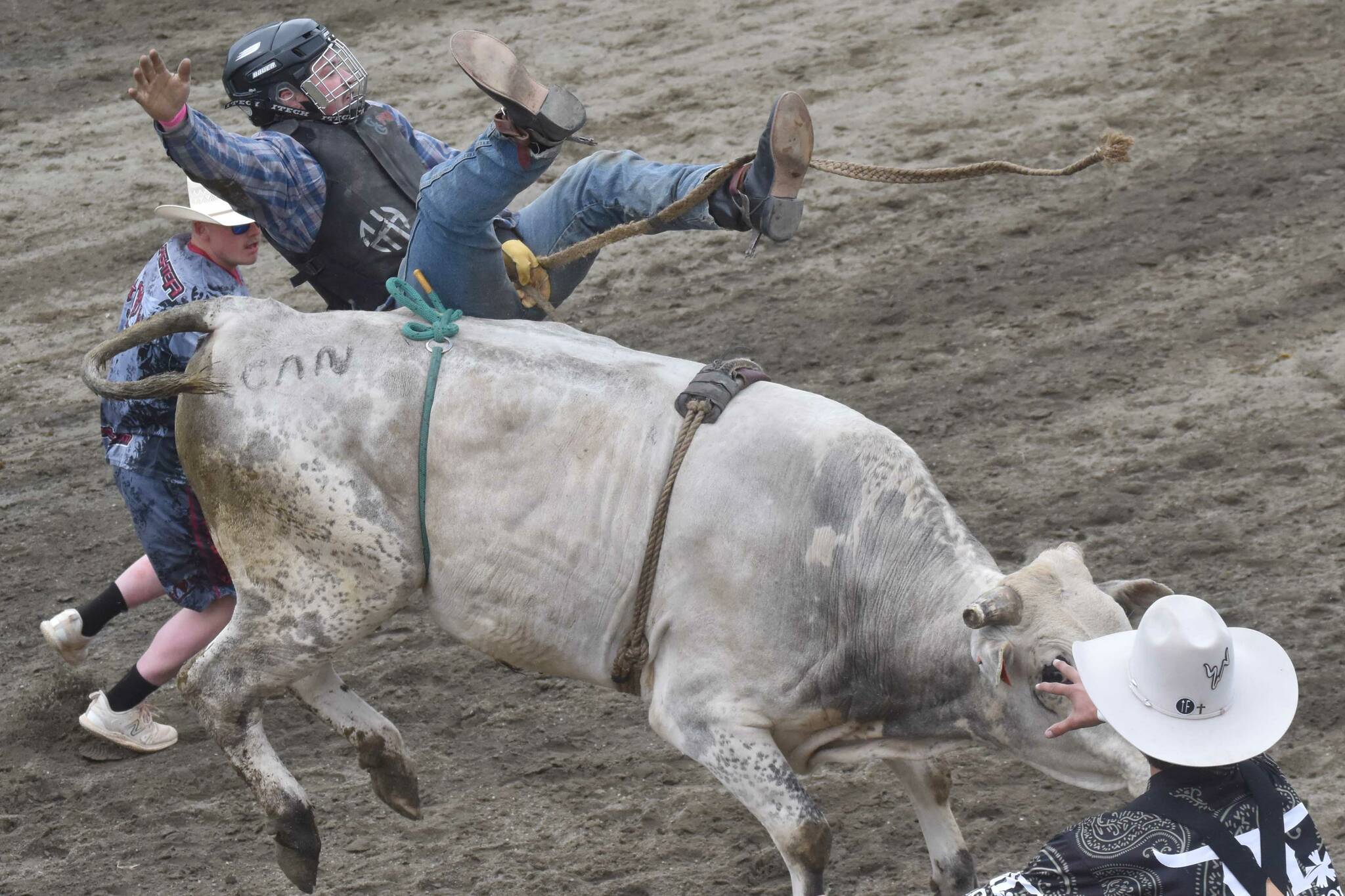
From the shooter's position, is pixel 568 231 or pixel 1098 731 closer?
pixel 1098 731

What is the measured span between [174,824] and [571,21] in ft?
24.0

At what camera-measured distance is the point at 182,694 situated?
176 inches

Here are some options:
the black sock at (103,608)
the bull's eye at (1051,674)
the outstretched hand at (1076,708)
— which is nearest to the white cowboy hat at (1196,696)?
the outstretched hand at (1076,708)

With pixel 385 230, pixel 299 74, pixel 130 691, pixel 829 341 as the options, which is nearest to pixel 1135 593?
pixel 385 230

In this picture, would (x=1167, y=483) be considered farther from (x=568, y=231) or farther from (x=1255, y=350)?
(x=568, y=231)

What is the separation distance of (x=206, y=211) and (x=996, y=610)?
277 centimetres

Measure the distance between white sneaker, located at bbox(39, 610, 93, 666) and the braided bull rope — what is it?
232 cm

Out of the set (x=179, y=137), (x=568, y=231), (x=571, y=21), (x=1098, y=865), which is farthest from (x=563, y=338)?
(x=571, y=21)

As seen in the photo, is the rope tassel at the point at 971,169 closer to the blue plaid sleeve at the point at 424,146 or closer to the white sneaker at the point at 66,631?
the blue plaid sleeve at the point at 424,146

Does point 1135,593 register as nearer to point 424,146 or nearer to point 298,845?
point 298,845

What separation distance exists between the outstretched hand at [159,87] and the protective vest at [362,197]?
621 millimetres

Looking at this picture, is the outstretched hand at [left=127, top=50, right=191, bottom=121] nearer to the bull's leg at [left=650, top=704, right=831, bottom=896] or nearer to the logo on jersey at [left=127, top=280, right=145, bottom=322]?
the logo on jersey at [left=127, top=280, right=145, bottom=322]

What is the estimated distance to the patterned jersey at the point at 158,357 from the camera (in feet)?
16.1

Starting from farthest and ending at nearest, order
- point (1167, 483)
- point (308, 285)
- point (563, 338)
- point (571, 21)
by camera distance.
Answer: point (571, 21)
point (308, 285)
point (1167, 483)
point (563, 338)
